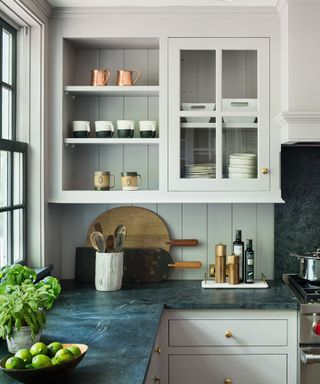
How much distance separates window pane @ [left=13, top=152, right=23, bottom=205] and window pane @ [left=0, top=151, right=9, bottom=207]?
0.31 feet

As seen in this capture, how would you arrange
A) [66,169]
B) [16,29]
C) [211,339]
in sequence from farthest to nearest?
1. [66,169]
2. [16,29]
3. [211,339]

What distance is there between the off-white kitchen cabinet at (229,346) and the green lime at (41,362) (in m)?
1.09

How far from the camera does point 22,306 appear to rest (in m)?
1.78

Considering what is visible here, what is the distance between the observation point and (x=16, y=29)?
2.77 meters

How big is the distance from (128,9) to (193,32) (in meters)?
0.38

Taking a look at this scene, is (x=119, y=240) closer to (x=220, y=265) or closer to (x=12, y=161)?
(x=220, y=265)

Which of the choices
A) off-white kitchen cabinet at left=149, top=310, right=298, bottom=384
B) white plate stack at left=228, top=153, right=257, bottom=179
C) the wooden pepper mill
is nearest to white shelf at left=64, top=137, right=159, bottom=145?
white plate stack at left=228, top=153, right=257, bottom=179

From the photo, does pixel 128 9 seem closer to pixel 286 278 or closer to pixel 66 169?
pixel 66 169

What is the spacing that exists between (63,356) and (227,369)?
1.26m

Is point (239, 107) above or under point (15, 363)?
above

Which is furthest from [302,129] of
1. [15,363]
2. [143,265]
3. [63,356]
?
[15,363]

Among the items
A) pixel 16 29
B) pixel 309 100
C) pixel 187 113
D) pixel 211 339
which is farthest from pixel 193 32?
pixel 211 339

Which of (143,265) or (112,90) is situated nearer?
(112,90)

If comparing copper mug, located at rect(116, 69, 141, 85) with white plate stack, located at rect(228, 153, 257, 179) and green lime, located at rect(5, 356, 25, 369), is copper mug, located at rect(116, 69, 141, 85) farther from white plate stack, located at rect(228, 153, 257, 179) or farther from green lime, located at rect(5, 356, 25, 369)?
green lime, located at rect(5, 356, 25, 369)
